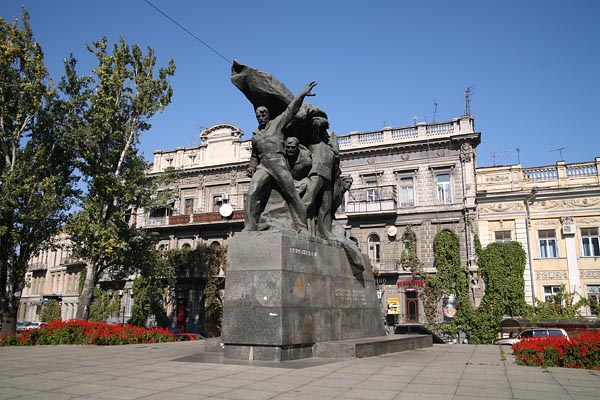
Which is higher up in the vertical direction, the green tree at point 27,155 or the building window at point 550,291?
the green tree at point 27,155

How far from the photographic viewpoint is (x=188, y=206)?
4178cm

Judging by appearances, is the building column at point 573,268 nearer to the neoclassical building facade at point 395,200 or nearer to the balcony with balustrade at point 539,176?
the balcony with balustrade at point 539,176

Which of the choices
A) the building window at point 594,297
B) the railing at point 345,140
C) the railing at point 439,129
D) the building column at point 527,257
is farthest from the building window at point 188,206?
the building window at point 594,297

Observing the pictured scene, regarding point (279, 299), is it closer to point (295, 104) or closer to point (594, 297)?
point (295, 104)

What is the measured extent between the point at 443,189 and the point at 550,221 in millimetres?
6905

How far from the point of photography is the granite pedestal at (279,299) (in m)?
8.23

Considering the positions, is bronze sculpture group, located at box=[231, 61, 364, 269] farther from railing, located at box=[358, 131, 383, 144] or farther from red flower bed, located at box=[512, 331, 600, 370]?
railing, located at box=[358, 131, 383, 144]

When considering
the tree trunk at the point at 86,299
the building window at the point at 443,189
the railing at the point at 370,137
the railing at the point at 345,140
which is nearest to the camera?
the tree trunk at the point at 86,299

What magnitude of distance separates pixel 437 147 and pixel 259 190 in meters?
27.1

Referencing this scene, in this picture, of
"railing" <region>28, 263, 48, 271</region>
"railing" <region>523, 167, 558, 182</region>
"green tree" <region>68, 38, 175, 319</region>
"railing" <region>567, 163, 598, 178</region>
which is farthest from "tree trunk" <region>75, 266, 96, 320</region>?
"railing" <region>28, 263, 48, 271</region>

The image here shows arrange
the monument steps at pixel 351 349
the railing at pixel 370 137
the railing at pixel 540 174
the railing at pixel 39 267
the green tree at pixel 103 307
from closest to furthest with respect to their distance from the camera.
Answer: the monument steps at pixel 351 349 < the railing at pixel 540 174 < the railing at pixel 370 137 < the green tree at pixel 103 307 < the railing at pixel 39 267

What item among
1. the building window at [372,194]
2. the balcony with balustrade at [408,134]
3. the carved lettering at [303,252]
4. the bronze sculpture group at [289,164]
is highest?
the balcony with balustrade at [408,134]

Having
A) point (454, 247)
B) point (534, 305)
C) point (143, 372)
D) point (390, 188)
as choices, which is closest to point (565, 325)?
point (534, 305)

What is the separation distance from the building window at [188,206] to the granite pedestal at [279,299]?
1292 inches
